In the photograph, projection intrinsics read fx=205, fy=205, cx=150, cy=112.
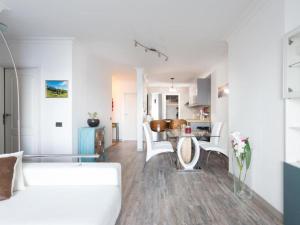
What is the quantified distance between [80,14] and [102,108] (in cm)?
326

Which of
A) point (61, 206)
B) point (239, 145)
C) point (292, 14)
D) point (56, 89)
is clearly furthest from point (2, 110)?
point (292, 14)

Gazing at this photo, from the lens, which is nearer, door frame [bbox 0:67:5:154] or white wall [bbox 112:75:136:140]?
door frame [bbox 0:67:5:154]

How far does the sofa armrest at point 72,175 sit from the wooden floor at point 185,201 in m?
0.55

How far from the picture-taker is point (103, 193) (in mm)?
1864

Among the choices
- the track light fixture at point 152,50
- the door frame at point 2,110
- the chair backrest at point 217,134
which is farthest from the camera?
the chair backrest at point 217,134

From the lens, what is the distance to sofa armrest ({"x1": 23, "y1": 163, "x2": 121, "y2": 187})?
6.76 ft

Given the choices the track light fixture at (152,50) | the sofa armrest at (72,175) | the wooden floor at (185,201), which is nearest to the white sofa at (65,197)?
the sofa armrest at (72,175)

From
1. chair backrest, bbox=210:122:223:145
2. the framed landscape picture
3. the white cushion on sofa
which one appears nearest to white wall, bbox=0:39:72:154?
the framed landscape picture

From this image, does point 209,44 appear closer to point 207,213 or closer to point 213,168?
point 213,168

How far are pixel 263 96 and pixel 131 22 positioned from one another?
2.23m

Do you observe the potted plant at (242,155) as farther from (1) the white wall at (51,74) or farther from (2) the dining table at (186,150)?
(1) the white wall at (51,74)

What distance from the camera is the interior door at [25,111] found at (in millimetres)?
3928

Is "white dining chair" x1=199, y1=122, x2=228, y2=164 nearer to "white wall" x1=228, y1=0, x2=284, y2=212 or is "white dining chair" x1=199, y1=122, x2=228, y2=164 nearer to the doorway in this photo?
"white wall" x1=228, y1=0, x2=284, y2=212

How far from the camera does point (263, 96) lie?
256 cm
